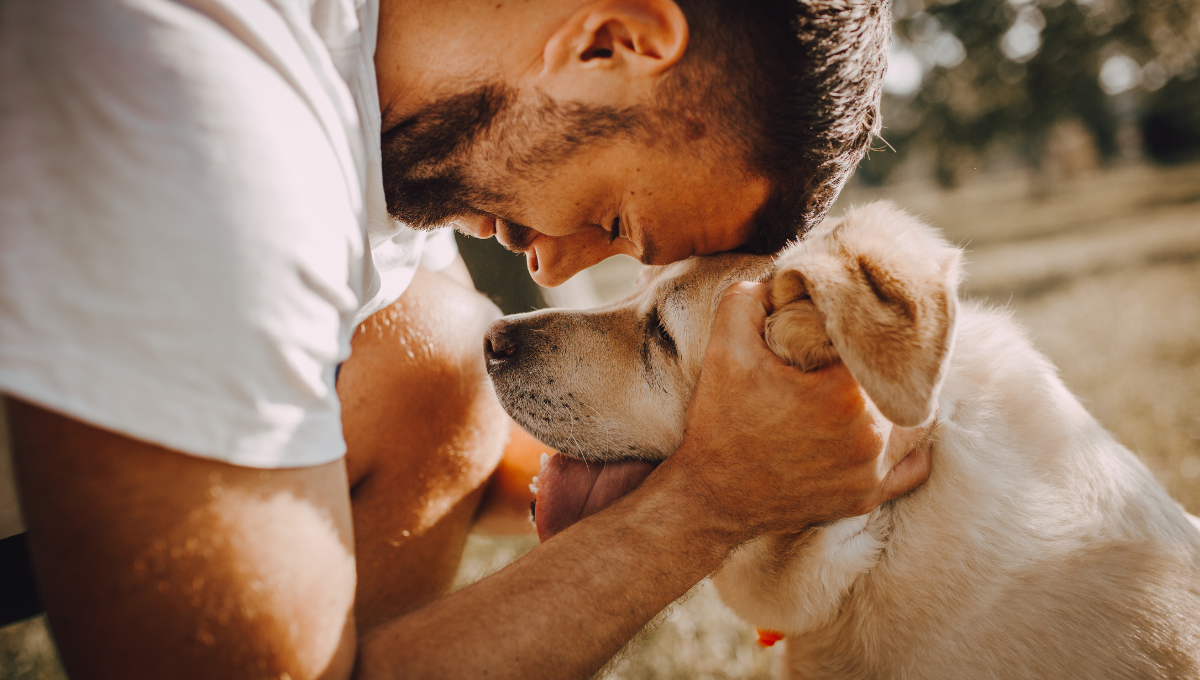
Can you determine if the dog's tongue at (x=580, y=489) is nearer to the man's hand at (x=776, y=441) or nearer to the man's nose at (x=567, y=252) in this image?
the man's hand at (x=776, y=441)

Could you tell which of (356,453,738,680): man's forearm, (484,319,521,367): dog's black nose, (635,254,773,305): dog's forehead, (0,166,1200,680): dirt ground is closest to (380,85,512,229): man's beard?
(484,319,521,367): dog's black nose

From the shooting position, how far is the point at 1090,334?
8008 mm

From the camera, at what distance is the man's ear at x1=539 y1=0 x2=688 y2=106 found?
64.2 inches

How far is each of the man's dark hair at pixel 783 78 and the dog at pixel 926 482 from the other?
10.3 inches

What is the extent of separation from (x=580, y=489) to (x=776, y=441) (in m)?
0.74

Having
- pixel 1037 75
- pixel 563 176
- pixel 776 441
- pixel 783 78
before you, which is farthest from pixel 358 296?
pixel 1037 75

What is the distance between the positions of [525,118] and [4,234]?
1182mm

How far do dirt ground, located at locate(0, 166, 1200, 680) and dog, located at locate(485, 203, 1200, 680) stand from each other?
452mm

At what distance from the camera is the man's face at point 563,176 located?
71.6 inches

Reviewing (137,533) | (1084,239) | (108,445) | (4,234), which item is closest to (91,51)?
(4,234)

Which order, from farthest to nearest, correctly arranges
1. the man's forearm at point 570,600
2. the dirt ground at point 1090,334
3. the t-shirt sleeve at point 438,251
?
the dirt ground at point 1090,334 → the t-shirt sleeve at point 438,251 → the man's forearm at point 570,600

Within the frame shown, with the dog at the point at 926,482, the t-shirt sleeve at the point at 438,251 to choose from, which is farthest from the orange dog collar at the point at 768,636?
the t-shirt sleeve at the point at 438,251

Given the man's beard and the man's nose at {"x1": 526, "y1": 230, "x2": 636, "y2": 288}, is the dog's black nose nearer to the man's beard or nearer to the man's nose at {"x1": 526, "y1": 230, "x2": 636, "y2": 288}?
the man's nose at {"x1": 526, "y1": 230, "x2": 636, "y2": 288}

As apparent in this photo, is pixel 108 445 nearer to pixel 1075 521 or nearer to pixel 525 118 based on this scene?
pixel 525 118
